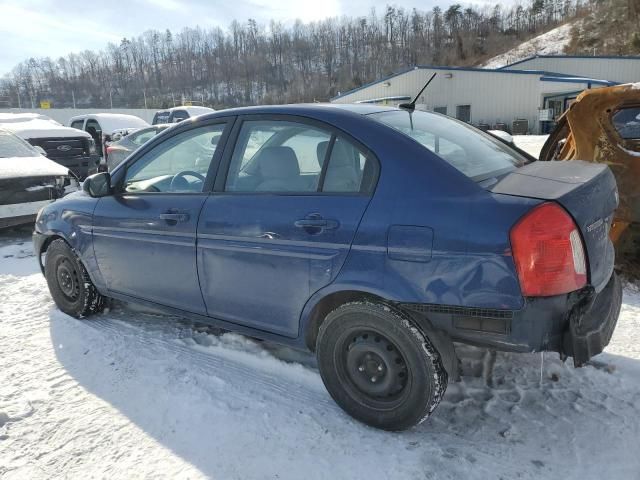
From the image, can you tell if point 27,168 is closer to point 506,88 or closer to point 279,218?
point 279,218

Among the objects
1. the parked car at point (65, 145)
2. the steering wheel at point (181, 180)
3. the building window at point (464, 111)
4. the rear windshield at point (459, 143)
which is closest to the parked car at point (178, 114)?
the parked car at point (65, 145)

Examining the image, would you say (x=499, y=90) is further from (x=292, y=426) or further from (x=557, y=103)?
(x=292, y=426)

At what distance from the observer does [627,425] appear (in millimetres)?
2541

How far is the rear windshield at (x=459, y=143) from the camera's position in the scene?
2.50m

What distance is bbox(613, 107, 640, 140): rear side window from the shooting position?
4.73 metres

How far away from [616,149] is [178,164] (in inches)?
139

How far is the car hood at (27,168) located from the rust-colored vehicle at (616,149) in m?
6.63

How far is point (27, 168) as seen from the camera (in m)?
6.92

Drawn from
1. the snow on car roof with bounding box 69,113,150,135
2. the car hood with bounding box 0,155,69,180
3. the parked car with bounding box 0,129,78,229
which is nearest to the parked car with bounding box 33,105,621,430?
the parked car with bounding box 0,129,78,229

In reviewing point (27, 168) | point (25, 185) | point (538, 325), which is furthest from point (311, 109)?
point (27, 168)

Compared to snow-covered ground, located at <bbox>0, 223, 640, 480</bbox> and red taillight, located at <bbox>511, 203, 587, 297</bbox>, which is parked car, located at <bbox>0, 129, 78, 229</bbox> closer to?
snow-covered ground, located at <bbox>0, 223, 640, 480</bbox>

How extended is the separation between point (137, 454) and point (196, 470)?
0.35m

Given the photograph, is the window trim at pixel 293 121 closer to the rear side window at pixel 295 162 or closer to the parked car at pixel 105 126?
the rear side window at pixel 295 162

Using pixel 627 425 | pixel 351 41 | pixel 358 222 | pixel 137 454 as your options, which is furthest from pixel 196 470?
pixel 351 41
